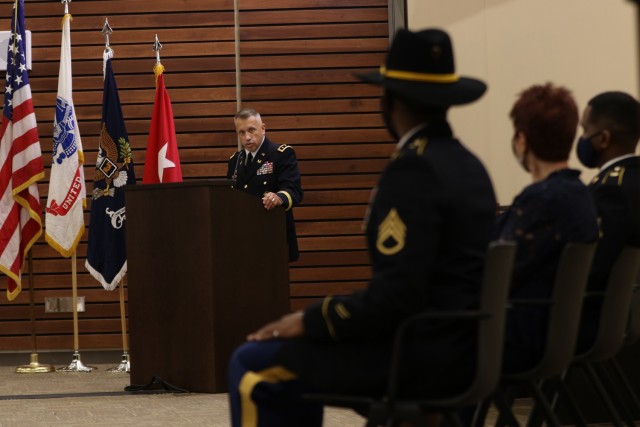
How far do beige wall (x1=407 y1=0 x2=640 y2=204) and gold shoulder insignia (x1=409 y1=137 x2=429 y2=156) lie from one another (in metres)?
2.41

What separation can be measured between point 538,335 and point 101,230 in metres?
4.79

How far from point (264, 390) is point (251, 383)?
0.10ft

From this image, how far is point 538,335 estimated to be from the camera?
2562 mm

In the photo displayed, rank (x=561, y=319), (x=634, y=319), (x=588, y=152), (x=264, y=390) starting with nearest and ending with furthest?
(x=264, y=390)
(x=561, y=319)
(x=634, y=319)
(x=588, y=152)

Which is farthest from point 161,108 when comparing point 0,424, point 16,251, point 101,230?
point 0,424

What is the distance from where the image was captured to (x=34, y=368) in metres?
7.11

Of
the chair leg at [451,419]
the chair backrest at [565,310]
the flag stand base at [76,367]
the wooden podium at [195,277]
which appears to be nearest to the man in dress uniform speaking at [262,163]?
the wooden podium at [195,277]

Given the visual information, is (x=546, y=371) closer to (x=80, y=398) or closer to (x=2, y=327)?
(x=80, y=398)

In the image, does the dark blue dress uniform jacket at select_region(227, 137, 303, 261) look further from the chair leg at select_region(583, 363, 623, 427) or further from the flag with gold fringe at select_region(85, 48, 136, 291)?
the chair leg at select_region(583, 363, 623, 427)

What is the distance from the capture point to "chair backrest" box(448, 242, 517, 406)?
2121 mm

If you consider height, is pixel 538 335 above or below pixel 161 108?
below

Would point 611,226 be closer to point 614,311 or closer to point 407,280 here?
point 614,311

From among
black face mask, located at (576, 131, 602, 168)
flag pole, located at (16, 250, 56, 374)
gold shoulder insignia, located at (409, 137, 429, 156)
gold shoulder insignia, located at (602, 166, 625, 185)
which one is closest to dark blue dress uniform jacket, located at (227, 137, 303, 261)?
flag pole, located at (16, 250, 56, 374)

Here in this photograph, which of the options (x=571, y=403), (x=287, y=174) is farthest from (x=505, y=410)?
(x=287, y=174)
